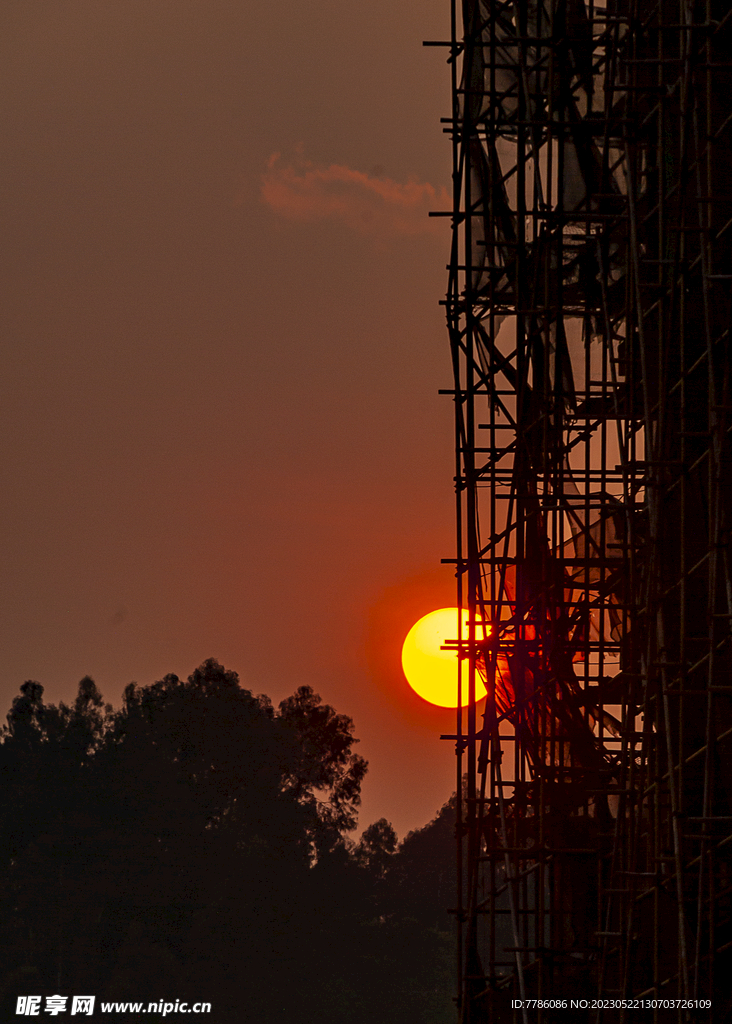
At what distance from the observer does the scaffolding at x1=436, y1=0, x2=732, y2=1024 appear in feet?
42.8

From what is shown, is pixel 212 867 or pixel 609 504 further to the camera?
pixel 212 867

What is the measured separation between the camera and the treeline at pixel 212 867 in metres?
54.3

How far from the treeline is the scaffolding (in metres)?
37.5

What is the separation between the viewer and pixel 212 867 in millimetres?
56594

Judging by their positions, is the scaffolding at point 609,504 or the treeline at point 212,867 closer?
the scaffolding at point 609,504

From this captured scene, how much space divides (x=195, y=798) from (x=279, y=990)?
24.7 feet

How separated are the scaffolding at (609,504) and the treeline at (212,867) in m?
37.5

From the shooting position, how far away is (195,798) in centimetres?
5919

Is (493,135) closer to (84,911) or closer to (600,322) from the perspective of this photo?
(600,322)

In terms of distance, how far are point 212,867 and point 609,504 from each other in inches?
1720

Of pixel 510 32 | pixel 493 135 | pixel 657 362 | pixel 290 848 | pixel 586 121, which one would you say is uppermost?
pixel 290 848

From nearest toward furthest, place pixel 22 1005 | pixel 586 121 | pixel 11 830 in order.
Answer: pixel 586 121, pixel 22 1005, pixel 11 830

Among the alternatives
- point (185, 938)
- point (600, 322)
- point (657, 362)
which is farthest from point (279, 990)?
A: point (657, 362)

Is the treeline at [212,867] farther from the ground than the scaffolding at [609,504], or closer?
farther from the ground
